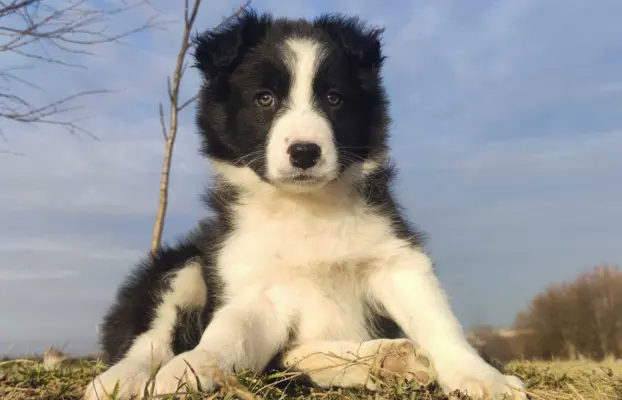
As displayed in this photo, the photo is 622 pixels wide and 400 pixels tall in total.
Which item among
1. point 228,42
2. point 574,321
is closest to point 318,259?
point 228,42

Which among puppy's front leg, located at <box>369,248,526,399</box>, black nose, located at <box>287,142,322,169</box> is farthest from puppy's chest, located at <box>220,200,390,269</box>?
black nose, located at <box>287,142,322,169</box>

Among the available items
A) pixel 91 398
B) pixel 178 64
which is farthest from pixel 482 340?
pixel 178 64

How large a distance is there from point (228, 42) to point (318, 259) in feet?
4.41

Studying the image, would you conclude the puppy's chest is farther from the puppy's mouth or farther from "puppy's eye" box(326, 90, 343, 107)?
"puppy's eye" box(326, 90, 343, 107)

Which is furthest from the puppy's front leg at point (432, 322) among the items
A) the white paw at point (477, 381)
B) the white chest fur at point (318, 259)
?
the white chest fur at point (318, 259)

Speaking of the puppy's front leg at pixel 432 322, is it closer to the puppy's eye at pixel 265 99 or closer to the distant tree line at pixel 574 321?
the puppy's eye at pixel 265 99

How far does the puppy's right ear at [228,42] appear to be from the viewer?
3.65 metres

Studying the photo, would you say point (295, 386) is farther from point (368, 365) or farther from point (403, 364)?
point (403, 364)

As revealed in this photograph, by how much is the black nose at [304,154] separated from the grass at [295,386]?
99 centimetres

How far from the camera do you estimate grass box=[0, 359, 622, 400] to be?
2535 mm

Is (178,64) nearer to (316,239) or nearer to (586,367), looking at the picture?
(316,239)

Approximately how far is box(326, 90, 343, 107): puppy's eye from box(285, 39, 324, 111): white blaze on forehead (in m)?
0.12

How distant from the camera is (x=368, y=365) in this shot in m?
2.83

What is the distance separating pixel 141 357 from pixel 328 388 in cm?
A: 109
